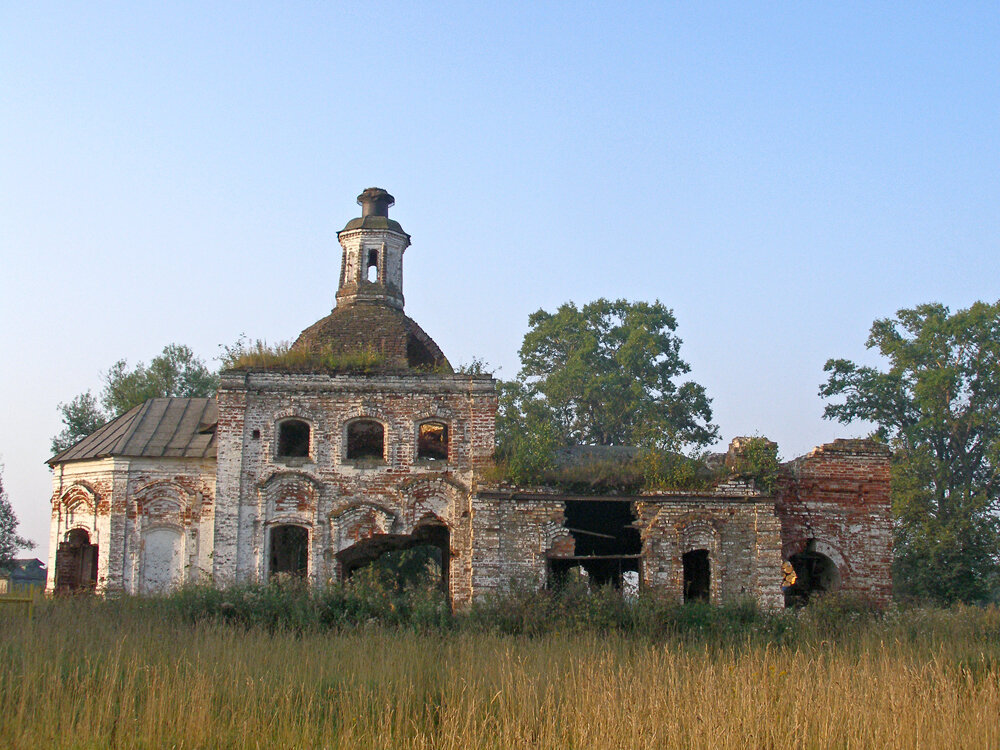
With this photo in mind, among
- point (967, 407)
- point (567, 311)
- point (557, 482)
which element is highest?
point (567, 311)

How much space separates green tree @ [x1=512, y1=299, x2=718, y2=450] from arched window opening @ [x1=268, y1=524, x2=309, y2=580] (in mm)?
14487

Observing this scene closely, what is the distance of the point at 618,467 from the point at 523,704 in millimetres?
11193

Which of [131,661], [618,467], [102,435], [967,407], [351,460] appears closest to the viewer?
[131,661]

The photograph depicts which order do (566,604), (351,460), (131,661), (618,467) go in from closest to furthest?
(131,661), (566,604), (618,467), (351,460)

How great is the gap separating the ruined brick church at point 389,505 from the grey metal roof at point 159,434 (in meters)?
0.05

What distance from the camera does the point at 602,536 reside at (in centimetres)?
2044

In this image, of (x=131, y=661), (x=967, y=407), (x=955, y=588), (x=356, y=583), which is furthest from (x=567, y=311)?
(x=131, y=661)

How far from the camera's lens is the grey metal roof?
71.9 ft

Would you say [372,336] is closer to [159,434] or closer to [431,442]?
[431,442]

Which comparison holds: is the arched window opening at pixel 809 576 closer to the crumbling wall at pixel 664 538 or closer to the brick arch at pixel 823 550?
the brick arch at pixel 823 550

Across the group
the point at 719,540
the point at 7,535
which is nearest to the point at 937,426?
the point at 719,540

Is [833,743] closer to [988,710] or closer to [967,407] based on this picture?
[988,710]

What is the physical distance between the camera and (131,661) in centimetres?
1012

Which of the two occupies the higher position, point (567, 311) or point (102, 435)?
point (567, 311)
